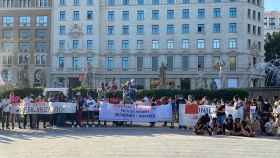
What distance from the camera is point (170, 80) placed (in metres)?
101

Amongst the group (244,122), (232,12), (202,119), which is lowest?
(244,122)

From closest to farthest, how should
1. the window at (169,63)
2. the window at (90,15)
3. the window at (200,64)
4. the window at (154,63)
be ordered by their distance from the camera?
A: 1. the window at (200,64)
2. the window at (169,63)
3. the window at (154,63)
4. the window at (90,15)

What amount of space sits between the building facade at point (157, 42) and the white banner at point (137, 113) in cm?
6661

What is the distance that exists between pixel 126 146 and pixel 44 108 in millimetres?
10998

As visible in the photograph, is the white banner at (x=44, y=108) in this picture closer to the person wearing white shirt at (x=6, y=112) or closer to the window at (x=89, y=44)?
the person wearing white shirt at (x=6, y=112)

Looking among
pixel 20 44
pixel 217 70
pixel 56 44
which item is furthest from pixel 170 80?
pixel 20 44

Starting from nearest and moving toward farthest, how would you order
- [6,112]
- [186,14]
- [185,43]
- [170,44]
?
[6,112]
[185,43]
[170,44]
[186,14]

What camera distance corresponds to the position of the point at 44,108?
95.9ft

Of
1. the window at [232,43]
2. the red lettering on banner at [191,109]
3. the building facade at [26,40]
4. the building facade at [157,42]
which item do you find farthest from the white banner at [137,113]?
Answer: the building facade at [26,40]

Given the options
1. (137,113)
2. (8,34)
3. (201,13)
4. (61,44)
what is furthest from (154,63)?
(137,113)

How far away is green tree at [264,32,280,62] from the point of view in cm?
10744

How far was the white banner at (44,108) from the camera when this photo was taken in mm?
28688

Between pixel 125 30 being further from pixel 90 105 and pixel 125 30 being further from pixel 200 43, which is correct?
pixel 90 105

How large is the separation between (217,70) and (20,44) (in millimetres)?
38794
